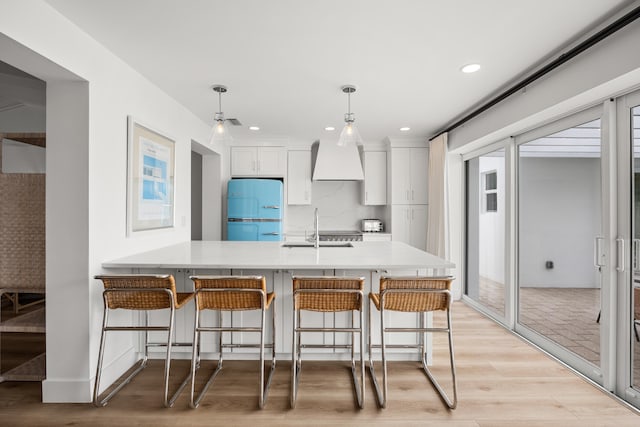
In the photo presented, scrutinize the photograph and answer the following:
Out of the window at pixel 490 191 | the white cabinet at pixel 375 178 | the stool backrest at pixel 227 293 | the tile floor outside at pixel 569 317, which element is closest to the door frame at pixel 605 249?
the tile floor outside at pixel 569 317

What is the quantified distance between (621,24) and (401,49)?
1210mm

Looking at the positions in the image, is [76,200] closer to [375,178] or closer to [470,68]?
[470,68]

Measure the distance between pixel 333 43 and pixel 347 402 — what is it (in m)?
2.37

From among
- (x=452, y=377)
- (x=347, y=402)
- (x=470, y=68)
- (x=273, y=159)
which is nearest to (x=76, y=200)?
(x=347, y=402)

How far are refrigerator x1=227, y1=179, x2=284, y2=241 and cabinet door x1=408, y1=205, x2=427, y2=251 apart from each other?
201 cm

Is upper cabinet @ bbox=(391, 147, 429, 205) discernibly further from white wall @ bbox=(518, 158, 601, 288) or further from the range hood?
white wall @ bbox=(518, 158, 601, 288)

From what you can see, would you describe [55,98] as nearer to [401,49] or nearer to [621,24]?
[401,49]

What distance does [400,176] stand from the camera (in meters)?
5.30

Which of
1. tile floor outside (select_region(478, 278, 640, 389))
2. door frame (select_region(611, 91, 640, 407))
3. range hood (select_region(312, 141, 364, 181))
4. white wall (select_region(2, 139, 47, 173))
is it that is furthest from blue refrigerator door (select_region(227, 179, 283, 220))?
door frame (select_region(611, 91, 640, 407))

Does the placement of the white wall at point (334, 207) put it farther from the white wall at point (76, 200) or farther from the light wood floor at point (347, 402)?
the white wall at point (76, 200)

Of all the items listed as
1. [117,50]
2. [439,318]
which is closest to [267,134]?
[117,50]

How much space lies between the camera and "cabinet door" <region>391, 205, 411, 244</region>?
17.4ft

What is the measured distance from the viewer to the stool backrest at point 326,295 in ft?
7.41

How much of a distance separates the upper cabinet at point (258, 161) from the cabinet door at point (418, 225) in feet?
6.92
